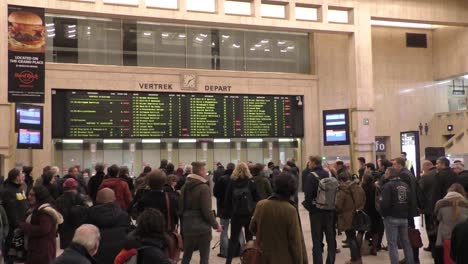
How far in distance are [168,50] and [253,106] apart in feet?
12.7

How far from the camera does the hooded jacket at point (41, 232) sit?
5.65 m

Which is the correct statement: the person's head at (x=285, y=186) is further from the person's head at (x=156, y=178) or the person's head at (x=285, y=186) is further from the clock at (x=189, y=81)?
the clock at (x=189, y=81)

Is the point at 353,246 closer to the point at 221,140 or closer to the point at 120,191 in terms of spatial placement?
the point at 120,191

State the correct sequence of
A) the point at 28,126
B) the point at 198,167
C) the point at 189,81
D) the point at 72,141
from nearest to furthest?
the point at 198,167 < the point at 28,126 < the point at 72,141 < the point at 189,81

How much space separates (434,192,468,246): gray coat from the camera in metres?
6.32

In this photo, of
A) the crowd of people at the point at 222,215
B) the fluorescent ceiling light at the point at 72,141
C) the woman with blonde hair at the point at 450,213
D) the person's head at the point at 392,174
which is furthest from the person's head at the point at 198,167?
the fluorescent ceiling light at the point at 72,141

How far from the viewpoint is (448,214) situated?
6.35 m

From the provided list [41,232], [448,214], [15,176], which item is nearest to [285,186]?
[448,214]

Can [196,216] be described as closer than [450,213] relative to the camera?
No

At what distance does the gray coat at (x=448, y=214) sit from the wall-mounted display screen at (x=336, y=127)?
11591 millimetres

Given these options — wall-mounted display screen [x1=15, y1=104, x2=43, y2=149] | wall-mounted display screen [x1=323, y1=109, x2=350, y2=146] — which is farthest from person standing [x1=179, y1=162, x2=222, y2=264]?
wall-mounted display screen [x1=323, y1=109, x2=350, y2=146]

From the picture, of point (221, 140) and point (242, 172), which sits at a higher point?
point (221, 140)

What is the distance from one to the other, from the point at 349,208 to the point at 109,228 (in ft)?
14.7

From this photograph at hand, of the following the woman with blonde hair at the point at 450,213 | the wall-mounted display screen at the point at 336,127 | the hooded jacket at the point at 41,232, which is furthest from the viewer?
the wall-mounted display screen at the point at 336,127
